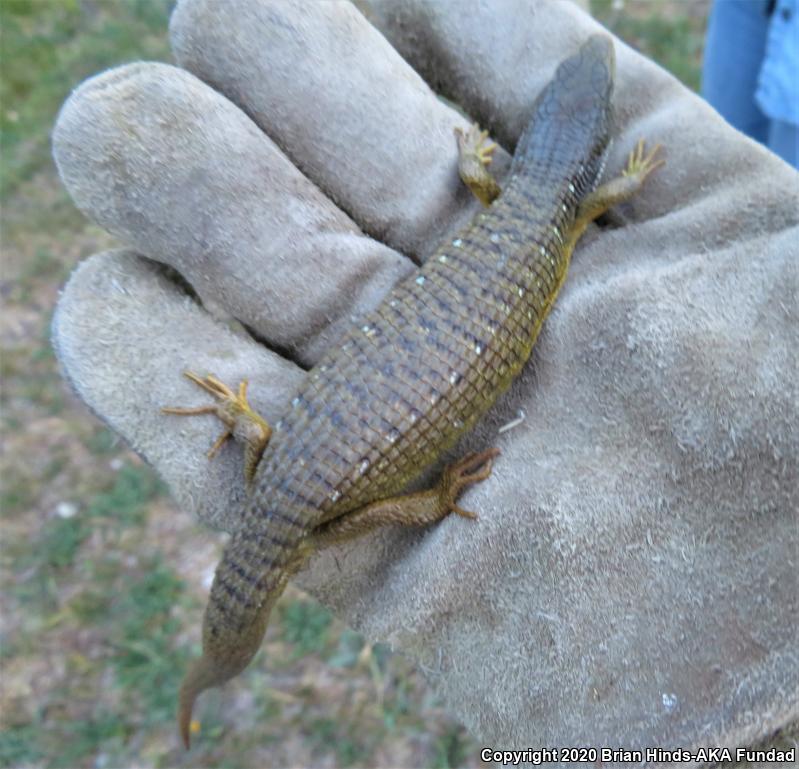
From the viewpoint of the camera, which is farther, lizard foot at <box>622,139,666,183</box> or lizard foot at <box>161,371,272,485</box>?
lizard foot at <box>622,139,666,183</box>

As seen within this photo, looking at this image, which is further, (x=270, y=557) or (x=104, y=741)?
(x=104, y=741)

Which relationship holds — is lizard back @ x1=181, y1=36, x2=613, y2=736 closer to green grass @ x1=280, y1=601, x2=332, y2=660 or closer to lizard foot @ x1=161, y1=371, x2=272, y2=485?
lizard foot @ x1=161, y1=371, x2=272, y2=485

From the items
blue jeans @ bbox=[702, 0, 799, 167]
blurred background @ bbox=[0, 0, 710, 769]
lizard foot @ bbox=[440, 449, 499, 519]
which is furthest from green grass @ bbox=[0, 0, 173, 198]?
lizard foot @ bbox=[440, 449, 499, 519]

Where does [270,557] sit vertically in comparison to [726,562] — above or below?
below

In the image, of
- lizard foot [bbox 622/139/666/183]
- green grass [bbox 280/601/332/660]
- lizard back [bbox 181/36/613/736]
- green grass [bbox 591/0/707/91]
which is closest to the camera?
lizard back [bbox 181/36/613/736]

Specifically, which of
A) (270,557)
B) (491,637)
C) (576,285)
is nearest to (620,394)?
(576,285)

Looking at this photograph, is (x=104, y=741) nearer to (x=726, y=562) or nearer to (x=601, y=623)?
(x=601, y=623)

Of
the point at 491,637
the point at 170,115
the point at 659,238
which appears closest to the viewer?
the point at 491,637

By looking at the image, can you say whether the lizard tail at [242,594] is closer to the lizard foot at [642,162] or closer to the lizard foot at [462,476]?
the lizard foot at [462,476]
